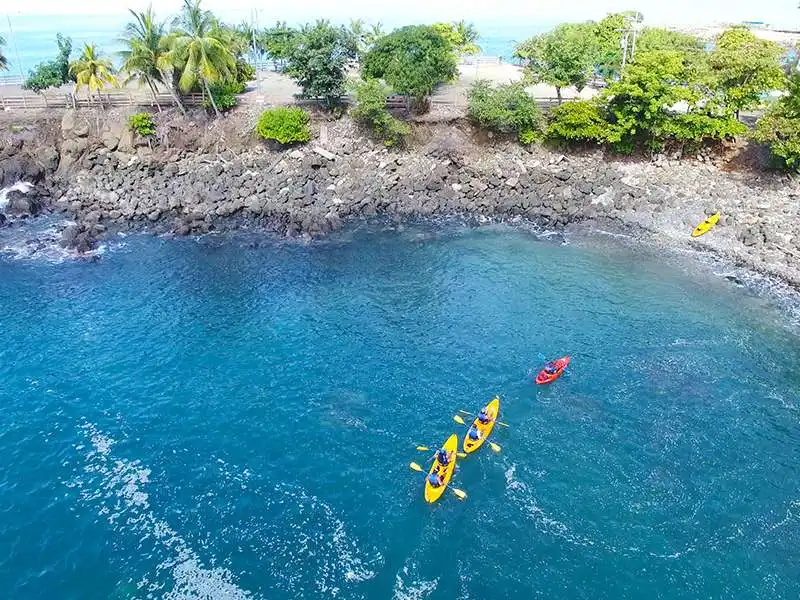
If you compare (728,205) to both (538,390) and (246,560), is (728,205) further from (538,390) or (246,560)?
(246,560)

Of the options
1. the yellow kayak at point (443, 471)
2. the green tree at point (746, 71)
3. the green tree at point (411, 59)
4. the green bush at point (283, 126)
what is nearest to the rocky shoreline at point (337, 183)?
the green bush at point (283, 126)

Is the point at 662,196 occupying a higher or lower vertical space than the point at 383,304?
higher

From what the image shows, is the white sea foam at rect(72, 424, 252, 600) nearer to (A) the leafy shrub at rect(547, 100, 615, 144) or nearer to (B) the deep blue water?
(B) the deep blue water

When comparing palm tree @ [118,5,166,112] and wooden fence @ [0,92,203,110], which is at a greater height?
palm tree @ [118,5,166,112]

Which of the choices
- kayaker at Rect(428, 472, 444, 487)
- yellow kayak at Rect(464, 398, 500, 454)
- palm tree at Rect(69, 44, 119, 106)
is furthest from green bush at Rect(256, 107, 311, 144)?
kayaker at Rect(428, 472, 444, 487)

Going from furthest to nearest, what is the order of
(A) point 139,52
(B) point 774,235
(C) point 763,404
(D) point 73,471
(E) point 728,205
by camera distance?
(A) point 139,52 < (E) point 728,205 < (B) point 774,235 < (C) point 763,404 < (D) point 73,471

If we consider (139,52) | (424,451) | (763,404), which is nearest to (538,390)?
(424,451)

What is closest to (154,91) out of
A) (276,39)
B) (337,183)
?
(276,39)
